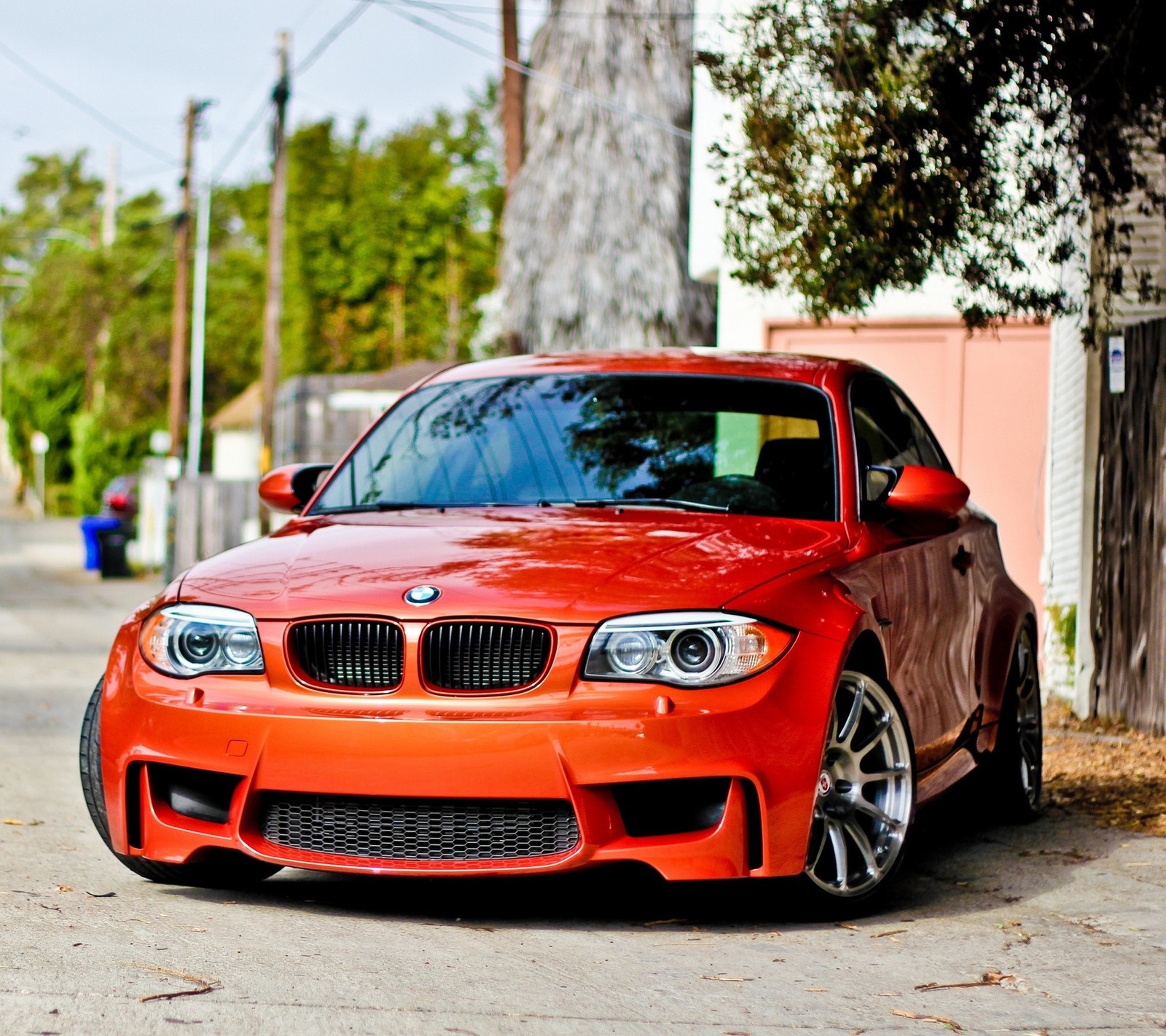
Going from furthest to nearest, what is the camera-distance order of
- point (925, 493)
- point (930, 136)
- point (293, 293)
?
point (293, 293) < point (930, 136) < point (925, 493)

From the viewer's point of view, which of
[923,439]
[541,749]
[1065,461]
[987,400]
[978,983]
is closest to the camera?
[978,983]

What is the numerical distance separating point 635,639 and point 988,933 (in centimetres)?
130

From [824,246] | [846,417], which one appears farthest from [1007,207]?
[846,417]

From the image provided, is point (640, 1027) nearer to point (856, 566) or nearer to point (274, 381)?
point (856, 566)

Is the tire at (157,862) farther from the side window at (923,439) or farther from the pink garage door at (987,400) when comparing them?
the pink garage door at (987,400)

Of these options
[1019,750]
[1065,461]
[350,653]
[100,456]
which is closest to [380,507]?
[350,653]

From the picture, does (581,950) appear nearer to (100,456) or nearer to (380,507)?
(380,507)

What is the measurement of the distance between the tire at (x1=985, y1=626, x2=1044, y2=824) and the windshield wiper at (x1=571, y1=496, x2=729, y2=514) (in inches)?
67.7

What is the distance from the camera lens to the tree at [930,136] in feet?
25.6

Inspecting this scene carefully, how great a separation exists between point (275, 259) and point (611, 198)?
947cm

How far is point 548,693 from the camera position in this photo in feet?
15.5

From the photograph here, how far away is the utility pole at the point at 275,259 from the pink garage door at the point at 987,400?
16326 millimetres

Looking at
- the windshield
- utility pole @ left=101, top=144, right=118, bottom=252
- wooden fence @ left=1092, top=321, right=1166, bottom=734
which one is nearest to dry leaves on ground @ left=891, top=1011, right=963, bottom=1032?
the windshield

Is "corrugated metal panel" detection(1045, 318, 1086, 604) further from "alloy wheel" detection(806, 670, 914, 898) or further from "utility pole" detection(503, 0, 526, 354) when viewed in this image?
"utility pole" detection(503, 0, 526, 354)
